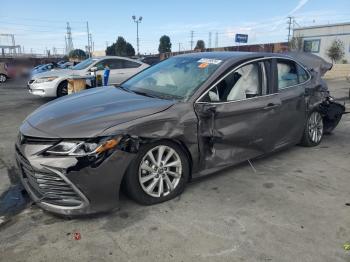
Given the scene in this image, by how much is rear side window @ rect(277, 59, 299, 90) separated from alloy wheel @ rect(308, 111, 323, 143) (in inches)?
29.1

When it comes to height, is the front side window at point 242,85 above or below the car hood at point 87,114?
above

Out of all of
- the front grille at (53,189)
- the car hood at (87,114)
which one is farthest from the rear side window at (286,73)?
the front grille at (53,189)

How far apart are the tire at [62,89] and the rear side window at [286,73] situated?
7864 millimetres

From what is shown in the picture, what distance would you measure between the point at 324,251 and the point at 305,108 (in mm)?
2832

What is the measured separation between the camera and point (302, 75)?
215 inches

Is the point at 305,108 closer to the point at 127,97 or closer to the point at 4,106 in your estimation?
the point at 127,97

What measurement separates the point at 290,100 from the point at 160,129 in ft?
7.51

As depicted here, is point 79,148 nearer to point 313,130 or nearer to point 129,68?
point 313,130

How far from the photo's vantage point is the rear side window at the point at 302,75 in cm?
540

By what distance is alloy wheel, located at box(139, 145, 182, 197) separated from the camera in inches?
138

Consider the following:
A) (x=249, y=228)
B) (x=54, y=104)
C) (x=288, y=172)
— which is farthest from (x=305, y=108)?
(x=54, y=104)

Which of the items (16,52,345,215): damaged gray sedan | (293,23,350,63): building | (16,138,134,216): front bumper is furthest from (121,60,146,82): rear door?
(293,23,350,63): building

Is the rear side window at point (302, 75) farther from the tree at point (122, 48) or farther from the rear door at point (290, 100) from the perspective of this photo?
the tree at point (122, 48)

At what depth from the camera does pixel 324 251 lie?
2914mm
